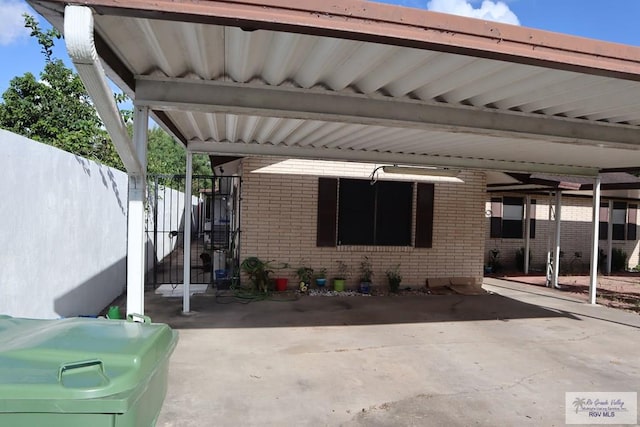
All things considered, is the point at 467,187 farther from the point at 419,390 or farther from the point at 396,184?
the point at 419,390

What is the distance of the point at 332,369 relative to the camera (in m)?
4.70

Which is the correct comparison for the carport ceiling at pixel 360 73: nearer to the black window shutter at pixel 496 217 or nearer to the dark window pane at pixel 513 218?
the black window shutter at pixel 496 217

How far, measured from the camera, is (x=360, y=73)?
3658 mm

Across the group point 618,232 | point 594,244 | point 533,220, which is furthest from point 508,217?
point 618,232

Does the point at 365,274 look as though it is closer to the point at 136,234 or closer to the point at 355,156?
the point at 355,156

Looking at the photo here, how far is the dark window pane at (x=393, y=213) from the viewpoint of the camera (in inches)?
390

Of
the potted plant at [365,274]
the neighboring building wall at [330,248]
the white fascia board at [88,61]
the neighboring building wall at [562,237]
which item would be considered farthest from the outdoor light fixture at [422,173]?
the white fascia board at [88,61]

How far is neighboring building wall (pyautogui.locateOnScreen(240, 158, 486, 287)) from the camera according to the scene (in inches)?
361

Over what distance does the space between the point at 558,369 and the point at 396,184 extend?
5.76m

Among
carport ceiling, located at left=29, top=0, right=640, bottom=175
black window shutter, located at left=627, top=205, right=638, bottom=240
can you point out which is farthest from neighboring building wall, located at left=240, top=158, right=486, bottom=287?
black window shutter, located at left=627, top=205, right=638, bottom=240

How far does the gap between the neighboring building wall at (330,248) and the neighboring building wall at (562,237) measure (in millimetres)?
4086

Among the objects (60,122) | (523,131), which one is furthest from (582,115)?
(60,122)

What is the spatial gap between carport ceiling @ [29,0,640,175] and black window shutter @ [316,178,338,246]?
3.12m

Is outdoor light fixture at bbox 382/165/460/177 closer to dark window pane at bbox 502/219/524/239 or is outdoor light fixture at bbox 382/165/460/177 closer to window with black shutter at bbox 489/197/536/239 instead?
window with black shutter at bbox 489/197/536/239
